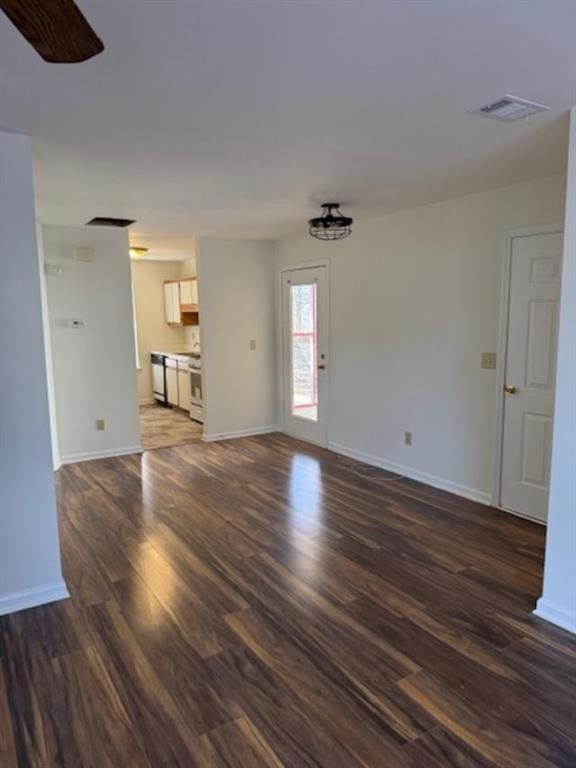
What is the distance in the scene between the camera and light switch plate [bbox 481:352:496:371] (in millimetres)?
3900

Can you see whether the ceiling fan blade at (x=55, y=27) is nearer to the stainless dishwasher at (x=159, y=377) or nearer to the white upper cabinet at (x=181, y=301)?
the white upper cabinet at (x=181, y=301)

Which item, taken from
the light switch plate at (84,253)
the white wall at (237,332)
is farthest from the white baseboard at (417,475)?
the light switch plate at (84,253)

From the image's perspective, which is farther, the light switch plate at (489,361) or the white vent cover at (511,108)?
the light switch plate at (489,361)

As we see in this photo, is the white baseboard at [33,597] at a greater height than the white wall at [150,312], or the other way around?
the white wall at [150,312]

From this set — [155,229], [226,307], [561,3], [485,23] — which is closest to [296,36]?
[485,23]

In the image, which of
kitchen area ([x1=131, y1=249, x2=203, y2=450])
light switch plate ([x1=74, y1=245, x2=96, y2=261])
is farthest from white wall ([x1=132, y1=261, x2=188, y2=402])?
light switch plate ([x1=74, y1=245, x2=96, y2=261])

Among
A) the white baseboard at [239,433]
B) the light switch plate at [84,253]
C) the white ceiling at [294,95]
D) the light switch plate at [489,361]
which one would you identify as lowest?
the white baseboard at [239,433]

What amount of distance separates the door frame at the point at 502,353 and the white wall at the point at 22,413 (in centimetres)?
304

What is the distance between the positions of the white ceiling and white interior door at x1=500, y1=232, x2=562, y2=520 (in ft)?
1.92

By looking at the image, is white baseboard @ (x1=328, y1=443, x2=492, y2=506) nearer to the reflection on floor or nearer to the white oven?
the reflection on floor

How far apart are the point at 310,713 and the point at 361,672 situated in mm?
316

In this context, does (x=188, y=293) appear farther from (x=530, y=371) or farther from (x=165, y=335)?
(x=530, y=371)

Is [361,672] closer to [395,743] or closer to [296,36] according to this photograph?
[395,743]

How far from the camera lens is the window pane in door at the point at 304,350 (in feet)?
19.1
